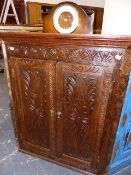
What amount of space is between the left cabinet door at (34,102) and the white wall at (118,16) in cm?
87

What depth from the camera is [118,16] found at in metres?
1.74

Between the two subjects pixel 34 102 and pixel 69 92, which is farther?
pixel 34 102

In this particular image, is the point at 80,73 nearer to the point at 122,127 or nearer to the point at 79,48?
the point at 79,48

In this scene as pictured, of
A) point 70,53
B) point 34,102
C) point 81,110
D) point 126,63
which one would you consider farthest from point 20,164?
point 126,63

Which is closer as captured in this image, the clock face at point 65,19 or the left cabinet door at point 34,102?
the clock face at point 65,19

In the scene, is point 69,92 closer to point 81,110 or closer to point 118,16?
point 81,110

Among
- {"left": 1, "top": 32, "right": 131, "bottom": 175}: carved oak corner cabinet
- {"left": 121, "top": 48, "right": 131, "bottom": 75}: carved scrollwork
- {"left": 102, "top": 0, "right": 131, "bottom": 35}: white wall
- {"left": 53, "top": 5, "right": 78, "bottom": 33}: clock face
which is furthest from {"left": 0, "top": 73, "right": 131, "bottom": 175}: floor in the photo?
{"left": 102, "top": 0, "right": 131, "bottom": 35}: white wall

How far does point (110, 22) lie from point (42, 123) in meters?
1.28

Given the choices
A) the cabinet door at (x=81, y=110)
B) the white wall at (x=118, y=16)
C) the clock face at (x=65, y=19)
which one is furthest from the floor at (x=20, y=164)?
the white wall at (x=118, y=16)

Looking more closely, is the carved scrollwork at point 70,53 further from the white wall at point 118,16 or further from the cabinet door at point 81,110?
the white wall at point 118,16

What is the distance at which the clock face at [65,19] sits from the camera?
1.32 m

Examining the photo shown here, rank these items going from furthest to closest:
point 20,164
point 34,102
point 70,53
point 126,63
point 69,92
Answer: point 20,164 → point 34,102 → point 69,92 → point 70,53 → point 126,63

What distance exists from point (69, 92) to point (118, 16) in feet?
3.23

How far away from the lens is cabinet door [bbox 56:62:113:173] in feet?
4.26
